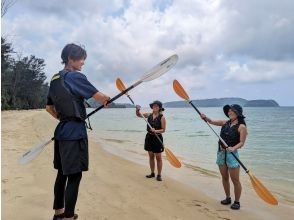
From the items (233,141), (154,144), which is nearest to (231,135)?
(233,141)

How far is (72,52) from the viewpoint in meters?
3.70

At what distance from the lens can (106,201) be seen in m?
5.19

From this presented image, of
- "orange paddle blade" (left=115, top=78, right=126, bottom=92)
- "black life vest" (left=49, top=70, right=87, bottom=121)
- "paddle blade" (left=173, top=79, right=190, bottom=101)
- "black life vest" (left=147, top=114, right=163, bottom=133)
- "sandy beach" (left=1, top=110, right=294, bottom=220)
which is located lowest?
"sandy beach" (left=1, top=110, right=294, bottom=220)

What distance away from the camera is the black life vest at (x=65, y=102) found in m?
3.54

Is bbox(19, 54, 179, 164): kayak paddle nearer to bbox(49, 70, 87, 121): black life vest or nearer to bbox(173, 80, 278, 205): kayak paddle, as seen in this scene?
bbox(49, 70, 87, 121): black life vest

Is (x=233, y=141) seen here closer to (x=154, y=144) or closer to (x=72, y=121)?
(x=154, y=144)

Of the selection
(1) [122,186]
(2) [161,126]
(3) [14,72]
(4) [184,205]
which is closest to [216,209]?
(4) [184,205]

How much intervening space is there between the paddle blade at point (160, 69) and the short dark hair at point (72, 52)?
954mm

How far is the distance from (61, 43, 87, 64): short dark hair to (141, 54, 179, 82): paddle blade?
0.95 meters

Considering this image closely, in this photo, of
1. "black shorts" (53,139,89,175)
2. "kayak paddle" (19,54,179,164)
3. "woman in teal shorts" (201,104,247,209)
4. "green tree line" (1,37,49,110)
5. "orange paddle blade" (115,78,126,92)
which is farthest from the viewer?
"green tree line" (1,37,49,110)

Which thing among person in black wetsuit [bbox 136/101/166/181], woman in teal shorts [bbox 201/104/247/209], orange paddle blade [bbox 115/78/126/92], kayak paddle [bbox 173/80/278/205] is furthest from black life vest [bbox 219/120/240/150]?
orange paddle blade [bbox 115/78/126/92]

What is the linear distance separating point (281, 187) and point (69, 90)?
25.9 ft

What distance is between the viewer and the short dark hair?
3697 millimetres

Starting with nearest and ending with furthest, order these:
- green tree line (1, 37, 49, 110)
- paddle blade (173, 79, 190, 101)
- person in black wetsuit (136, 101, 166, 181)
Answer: paddle blade (173, 79, 190, 101)
person in black wetsuit (136, 101, 166, 181)
green tree line (1, 37, 49, 110)
